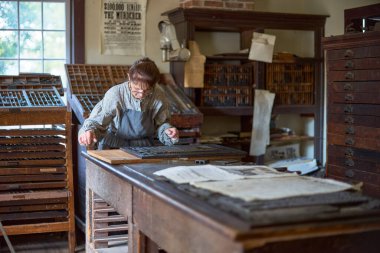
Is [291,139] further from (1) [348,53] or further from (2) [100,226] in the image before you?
(2) [100,226]

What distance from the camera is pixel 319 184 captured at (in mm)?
2443

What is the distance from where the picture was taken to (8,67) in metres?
5.43

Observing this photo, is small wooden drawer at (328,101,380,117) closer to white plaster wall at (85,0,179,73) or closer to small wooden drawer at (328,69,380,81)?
small wooden drawer at (328,69,380,81)

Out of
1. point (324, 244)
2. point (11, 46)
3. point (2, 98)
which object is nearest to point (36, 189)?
point (2, 98)

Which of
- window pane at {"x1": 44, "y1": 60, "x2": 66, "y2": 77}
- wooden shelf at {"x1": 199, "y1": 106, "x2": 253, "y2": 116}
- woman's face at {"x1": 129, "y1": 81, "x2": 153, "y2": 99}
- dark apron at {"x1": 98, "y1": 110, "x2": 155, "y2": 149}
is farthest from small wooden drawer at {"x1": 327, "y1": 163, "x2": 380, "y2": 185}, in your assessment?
window pane at {"x1": 44, "y1": 60, "x2": 66, "y2": 77}

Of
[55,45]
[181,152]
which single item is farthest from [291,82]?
[181,152]

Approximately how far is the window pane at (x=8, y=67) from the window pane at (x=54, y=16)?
1.43 feet

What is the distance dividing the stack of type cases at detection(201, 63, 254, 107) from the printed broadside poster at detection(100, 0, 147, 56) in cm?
70

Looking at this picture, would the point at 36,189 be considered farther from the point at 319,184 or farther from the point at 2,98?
the point at 319,184

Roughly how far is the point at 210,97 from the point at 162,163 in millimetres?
2402

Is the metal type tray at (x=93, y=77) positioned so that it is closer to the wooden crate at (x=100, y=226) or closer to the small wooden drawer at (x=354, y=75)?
the wooden crate at (x=100, y=226)

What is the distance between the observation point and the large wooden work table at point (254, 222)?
190 cm

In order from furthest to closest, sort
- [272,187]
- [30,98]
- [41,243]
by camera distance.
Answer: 1. [41,243]
2. [30,98]
3. [272,187]

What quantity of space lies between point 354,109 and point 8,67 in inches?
119
